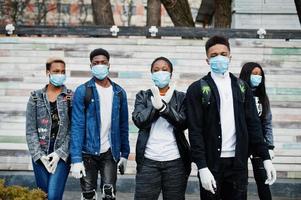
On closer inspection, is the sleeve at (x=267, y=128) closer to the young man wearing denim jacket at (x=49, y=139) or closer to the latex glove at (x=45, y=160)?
the young man wearing denim jacket at (x=49, y=139)

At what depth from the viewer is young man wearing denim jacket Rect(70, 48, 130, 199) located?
5336mm

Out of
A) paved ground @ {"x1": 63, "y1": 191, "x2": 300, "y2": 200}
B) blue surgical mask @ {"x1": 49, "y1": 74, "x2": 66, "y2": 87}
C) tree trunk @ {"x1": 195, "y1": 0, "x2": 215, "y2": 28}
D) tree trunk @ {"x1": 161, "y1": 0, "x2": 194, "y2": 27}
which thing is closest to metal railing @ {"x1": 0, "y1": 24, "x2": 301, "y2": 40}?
tree trunk @ {"x1": 161, "y1": 0, "x2": 194, "y2": 27}

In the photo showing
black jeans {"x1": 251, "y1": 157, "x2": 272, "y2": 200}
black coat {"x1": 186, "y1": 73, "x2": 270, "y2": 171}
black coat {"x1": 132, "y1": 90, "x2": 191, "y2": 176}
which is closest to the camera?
black coat {"x1": 186, "y1": 73, "x2": 270, "y2": 171}

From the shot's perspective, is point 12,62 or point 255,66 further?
point 12,62

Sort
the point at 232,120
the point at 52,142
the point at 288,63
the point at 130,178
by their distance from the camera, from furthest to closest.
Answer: the point at 288,63, the point at 130,178, the point at 52,142, the point at 232,120

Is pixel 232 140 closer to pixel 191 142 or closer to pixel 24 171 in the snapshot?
pixel 191 142

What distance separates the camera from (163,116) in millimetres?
4926

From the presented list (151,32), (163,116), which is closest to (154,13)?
(151,32)

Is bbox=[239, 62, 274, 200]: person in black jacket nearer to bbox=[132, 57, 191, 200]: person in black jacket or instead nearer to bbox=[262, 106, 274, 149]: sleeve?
bbox=[262, 106, 274, 149]: sleeve

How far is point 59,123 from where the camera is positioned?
539 cm

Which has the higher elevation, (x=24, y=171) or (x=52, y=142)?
(x=52, y=142)

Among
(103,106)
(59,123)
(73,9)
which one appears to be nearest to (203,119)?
(103,106)

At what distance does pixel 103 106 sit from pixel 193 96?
41.2 inches

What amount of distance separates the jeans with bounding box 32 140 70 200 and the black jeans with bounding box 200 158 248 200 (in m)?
1.38
